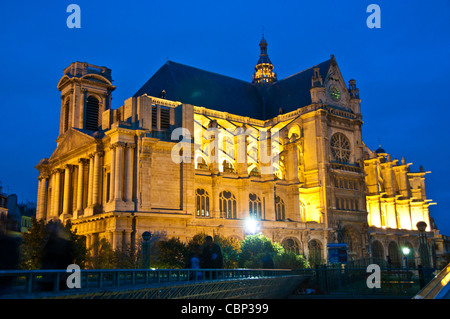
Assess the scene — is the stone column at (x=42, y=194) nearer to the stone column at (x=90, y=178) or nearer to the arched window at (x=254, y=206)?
the stone column at (x=90, y=178)

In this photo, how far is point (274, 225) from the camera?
49781 millimetres

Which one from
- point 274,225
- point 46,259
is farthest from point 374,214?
point 46,259

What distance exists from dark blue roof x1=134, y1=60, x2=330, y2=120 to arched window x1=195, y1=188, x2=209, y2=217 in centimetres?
1236

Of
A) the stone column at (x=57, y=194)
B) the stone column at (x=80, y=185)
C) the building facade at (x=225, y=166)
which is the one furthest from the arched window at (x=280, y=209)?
the stone column at (x=57, y=194)

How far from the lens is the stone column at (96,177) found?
43.3m

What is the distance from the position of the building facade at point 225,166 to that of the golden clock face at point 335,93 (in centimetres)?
13

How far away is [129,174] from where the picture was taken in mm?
40938

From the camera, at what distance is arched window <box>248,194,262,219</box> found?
163 ft

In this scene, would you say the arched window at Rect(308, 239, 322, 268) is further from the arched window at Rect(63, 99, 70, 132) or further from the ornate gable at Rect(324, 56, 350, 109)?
the arched window at Rect(63, 99, 70, 132)

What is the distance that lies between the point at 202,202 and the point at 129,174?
9151 mm

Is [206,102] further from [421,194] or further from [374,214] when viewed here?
[421,194]

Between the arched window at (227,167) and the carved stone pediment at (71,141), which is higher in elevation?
the carved stone pediment at (71,141)

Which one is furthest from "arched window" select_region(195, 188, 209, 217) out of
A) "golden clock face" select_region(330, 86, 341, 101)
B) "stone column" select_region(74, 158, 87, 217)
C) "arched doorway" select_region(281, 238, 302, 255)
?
"golden clock face" select_region(330, 86, 341, 101)
